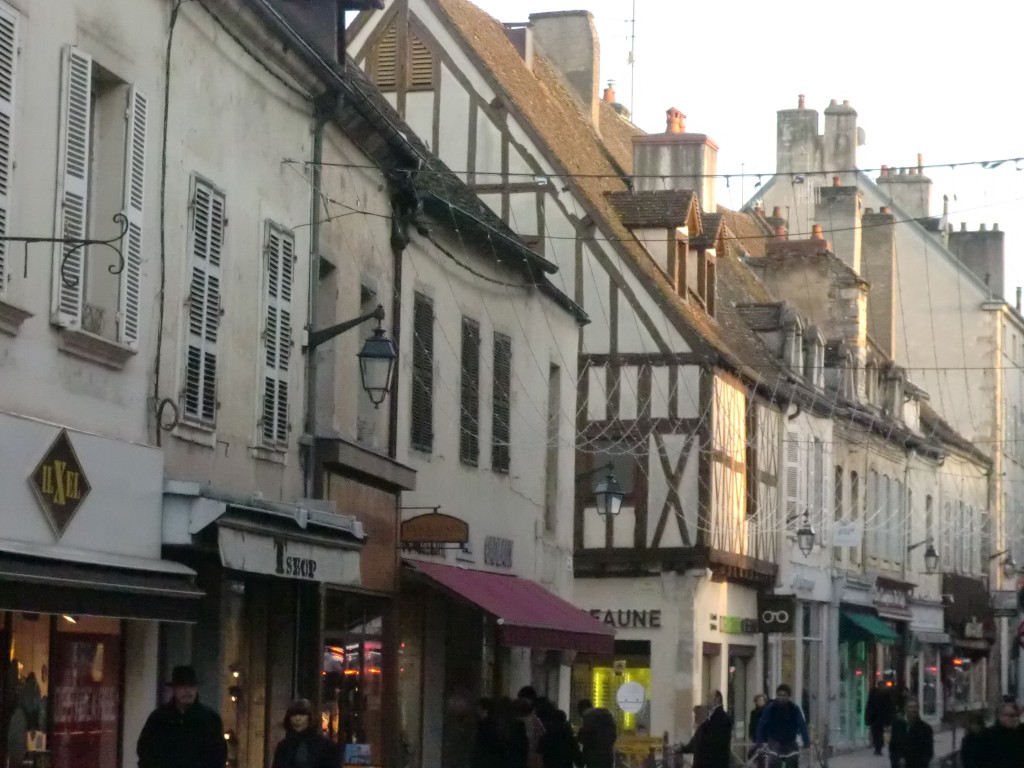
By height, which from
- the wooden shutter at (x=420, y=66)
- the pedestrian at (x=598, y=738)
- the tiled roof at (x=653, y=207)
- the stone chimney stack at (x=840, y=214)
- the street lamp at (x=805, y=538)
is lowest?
the pedestrian at (x=598, y=738)

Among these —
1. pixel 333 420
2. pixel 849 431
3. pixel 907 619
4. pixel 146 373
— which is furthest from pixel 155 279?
pixel 907 619

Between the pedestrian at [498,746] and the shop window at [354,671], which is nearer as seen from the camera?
the pedestrian at [498,746]

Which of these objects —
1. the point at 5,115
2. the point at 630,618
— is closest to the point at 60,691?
the point at 5,115

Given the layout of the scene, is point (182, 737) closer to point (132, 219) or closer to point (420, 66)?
point (132, 219)

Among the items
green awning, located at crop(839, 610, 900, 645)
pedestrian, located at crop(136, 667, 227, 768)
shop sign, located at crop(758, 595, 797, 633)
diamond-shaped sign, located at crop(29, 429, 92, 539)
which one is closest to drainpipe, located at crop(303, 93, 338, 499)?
diamond-shaped sign, located at crop(29, 429, 92, 539)

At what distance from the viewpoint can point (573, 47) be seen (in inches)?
1292

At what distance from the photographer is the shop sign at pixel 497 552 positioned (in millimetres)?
20219

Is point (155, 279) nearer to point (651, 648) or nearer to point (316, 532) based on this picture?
point (316, 532)

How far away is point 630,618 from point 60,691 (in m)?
17.8

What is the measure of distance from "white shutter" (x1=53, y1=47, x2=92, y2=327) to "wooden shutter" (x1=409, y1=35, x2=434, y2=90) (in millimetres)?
16222

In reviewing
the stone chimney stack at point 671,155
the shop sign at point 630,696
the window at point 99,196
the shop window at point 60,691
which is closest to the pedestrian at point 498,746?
the shop window at point 60,691

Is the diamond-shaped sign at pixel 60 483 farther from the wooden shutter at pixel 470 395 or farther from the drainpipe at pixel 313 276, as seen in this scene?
the wooden shutter at pixel 470 395

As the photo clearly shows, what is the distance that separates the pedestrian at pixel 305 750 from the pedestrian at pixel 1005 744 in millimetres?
5546

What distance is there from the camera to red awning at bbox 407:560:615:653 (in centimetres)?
1784
